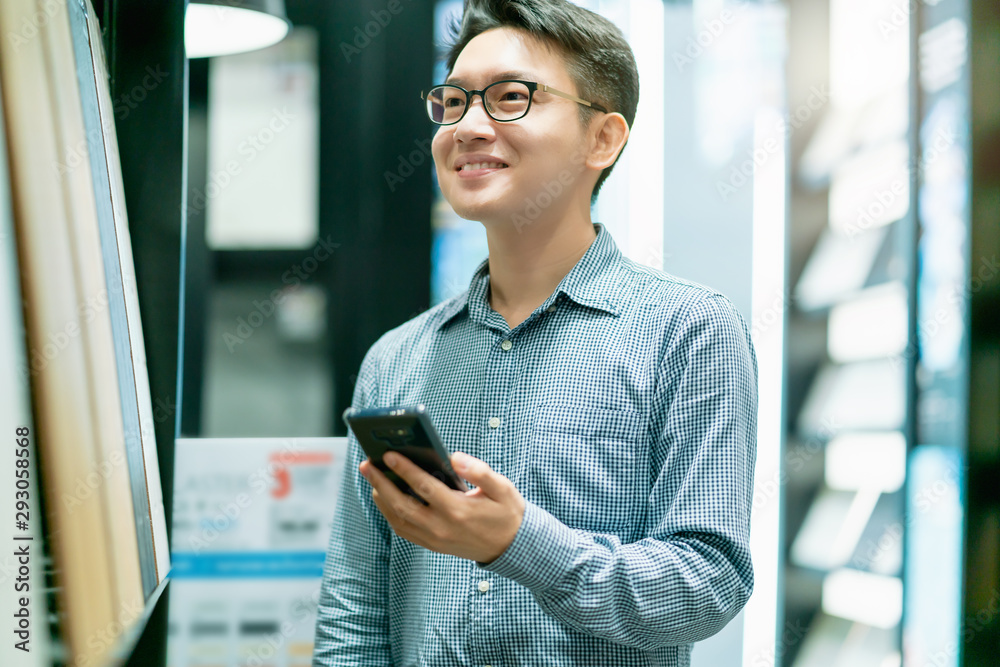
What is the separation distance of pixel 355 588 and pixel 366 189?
3.33 ft

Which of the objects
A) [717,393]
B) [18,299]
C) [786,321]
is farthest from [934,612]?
[18,299]

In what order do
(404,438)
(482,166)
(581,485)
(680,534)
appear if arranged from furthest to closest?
(482,166) → (581,485) → (680,534) → (404,438)

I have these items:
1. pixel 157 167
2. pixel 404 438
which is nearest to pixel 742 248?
pixel 404 438

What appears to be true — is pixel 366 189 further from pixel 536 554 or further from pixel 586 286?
pixel 536 554

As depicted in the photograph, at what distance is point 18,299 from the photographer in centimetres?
178

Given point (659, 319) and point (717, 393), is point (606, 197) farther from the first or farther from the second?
point (717, 393)

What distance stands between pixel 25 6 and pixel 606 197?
4.67ft

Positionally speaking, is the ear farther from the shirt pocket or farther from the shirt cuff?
the shirt cuff

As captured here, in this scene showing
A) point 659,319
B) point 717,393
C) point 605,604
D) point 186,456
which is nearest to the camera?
point 605,604

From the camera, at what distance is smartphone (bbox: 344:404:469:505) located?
94 cm

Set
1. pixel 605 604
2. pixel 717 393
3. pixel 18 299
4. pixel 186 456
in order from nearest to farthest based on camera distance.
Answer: pixel 605 604 < pixel 717 393 < pixel 18 299 < pixel 186 456

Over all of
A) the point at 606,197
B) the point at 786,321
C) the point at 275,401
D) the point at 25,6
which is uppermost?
the point at 25,6

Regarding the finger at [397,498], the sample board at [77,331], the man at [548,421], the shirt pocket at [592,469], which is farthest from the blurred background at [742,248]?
the finger at [397,498]

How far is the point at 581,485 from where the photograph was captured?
1.29 m
